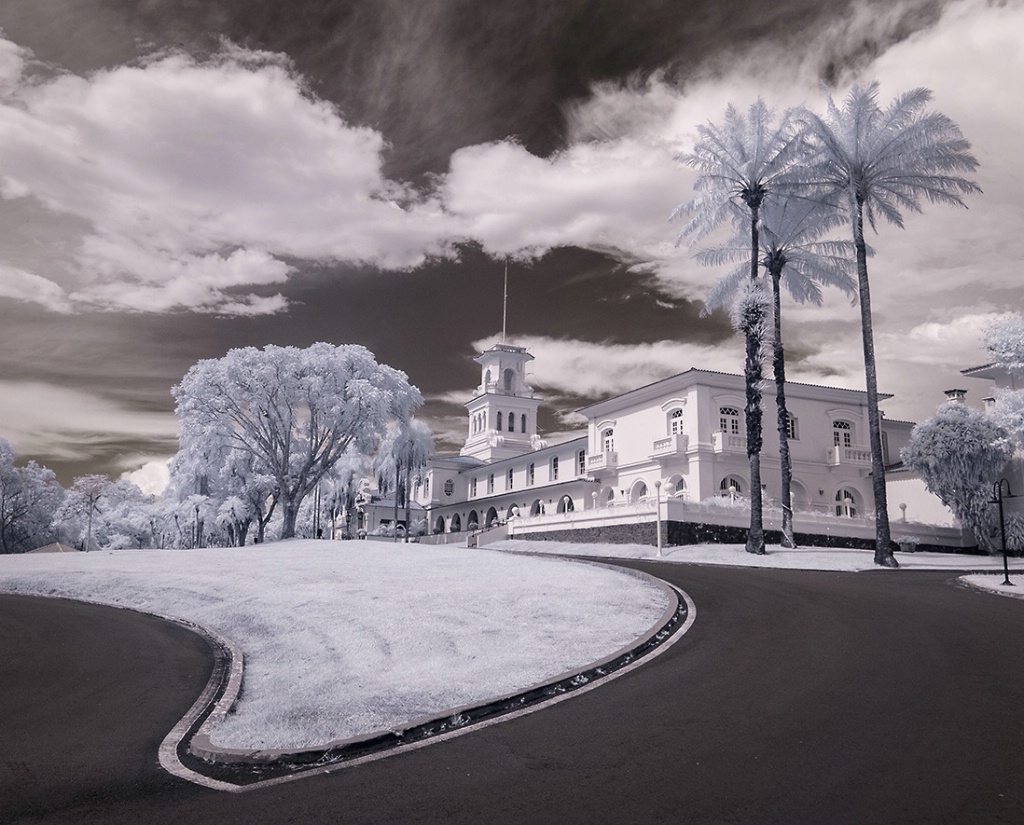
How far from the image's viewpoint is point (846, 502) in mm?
49562

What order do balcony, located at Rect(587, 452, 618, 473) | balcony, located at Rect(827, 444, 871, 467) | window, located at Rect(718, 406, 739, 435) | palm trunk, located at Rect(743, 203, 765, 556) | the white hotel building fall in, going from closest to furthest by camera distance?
palm trunk, located at Rect(743, 203, 765, 556) < the white hotel building < window, located at Rect(718, 406, 739, 435) < balcony, located at Rect(827, 444, 871, 467) < balcony, located at Rect(587, 452, 618, 473)

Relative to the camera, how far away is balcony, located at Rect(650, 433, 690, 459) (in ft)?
154

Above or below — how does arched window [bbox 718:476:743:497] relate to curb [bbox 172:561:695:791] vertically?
above

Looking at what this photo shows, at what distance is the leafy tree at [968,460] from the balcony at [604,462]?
19557 millimetres

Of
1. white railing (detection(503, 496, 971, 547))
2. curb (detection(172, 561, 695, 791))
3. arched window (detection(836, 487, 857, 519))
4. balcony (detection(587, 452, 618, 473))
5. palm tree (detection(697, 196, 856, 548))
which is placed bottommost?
curb (detection(172, 561, 695, 791))

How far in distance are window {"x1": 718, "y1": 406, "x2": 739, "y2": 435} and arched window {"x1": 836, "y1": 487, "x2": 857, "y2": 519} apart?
26.3 feet

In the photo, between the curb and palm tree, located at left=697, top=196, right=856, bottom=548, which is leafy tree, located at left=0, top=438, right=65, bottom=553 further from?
the curb

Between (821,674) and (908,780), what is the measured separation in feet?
11.5

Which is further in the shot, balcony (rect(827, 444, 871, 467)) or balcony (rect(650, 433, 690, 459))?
balcony (rect(827, 444, 871, 467))

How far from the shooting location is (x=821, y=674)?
9.45m

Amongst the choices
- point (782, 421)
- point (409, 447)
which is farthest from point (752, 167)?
point (409, 447)

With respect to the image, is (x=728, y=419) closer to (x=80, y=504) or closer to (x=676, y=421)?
(x=676, y=421)

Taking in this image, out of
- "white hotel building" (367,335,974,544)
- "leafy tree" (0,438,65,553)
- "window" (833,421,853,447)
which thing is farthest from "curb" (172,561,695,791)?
"leafy tree" (0,438,65,553)

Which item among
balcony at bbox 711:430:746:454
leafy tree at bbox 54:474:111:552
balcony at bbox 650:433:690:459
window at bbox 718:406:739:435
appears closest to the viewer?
balcony at bbox 711:430:746:454
